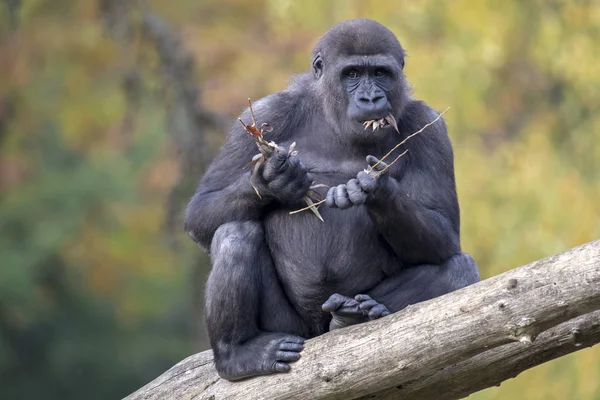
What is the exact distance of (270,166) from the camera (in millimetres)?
4977

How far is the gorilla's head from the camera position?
5152mm

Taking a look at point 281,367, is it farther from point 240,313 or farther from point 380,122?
point 380,122

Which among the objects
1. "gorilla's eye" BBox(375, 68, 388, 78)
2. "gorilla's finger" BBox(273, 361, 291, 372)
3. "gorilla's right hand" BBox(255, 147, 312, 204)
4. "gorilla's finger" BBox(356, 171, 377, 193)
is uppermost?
"gorilla's eye" BBox(375, 68, 388, 78)

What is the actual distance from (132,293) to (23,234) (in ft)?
5.98

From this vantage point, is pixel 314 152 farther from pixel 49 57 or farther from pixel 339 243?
pixel 49 57

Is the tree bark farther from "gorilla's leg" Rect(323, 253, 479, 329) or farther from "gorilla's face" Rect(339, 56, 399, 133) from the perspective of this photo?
"gorilla's face" Rect(339, 56, 399, 133)

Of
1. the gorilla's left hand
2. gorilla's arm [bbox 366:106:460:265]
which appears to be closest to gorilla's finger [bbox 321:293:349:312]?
gorilla's arm [bbox 366:106:460:265]

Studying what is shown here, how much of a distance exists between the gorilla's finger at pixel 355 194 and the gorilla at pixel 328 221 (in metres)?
0.33

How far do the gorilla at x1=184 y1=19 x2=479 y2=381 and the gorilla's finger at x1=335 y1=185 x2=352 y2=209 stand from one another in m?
0.38

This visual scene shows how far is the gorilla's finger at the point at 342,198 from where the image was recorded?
466 centimetres

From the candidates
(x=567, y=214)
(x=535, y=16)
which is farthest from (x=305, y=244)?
(x=535, y=16)

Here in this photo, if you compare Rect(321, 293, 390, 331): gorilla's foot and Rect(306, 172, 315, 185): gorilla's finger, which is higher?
Rect(306, 172, 315, 185): gorilla's finger

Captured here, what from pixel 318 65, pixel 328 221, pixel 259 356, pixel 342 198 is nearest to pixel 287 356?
pixel 259 356

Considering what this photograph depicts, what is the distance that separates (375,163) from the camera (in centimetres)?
479
